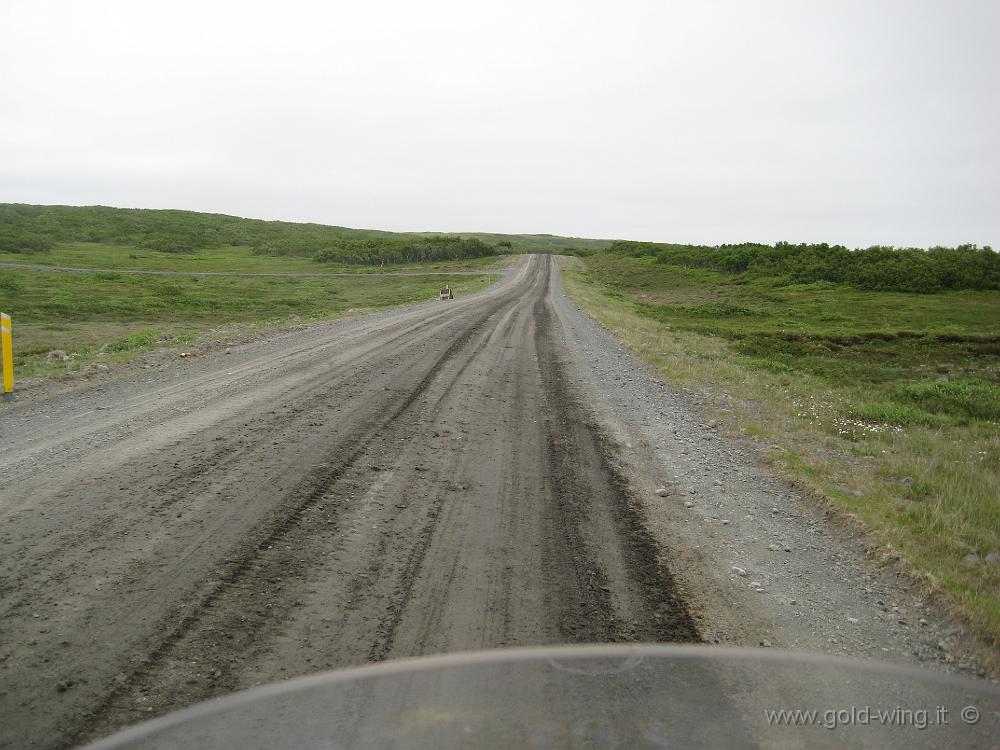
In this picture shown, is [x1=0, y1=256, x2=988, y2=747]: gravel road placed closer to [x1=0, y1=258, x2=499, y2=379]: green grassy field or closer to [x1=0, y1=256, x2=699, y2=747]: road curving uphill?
[x1=0, y1=256, x2=699, y2=747]: road curving uphill

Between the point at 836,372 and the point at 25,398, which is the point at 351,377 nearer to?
the point at 25,398

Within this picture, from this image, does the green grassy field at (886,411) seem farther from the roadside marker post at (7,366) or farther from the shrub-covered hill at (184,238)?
the shrub-covered hill at (184,238)

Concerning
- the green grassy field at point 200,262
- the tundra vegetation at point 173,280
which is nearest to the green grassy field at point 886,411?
the tundra vegetation at point 173,280

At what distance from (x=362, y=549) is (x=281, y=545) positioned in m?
0.52

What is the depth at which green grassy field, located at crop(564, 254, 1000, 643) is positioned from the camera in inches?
173

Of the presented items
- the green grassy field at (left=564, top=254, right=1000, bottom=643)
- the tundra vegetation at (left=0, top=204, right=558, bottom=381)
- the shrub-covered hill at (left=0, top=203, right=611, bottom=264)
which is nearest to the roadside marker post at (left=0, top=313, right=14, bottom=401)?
the tundra vegetation at (left=0, top=204, right=558, bottom=381)

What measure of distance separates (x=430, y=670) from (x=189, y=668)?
1.08m

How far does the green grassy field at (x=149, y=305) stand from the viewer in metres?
15.0

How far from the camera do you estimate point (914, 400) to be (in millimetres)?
13156

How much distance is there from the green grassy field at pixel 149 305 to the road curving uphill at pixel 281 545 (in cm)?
572

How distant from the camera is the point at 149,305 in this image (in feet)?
99.5

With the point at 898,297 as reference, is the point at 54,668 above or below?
below

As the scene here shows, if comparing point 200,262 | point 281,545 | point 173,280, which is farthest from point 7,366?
point 200,262

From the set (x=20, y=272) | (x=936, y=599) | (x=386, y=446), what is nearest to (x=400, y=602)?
(x=386, y=446)
